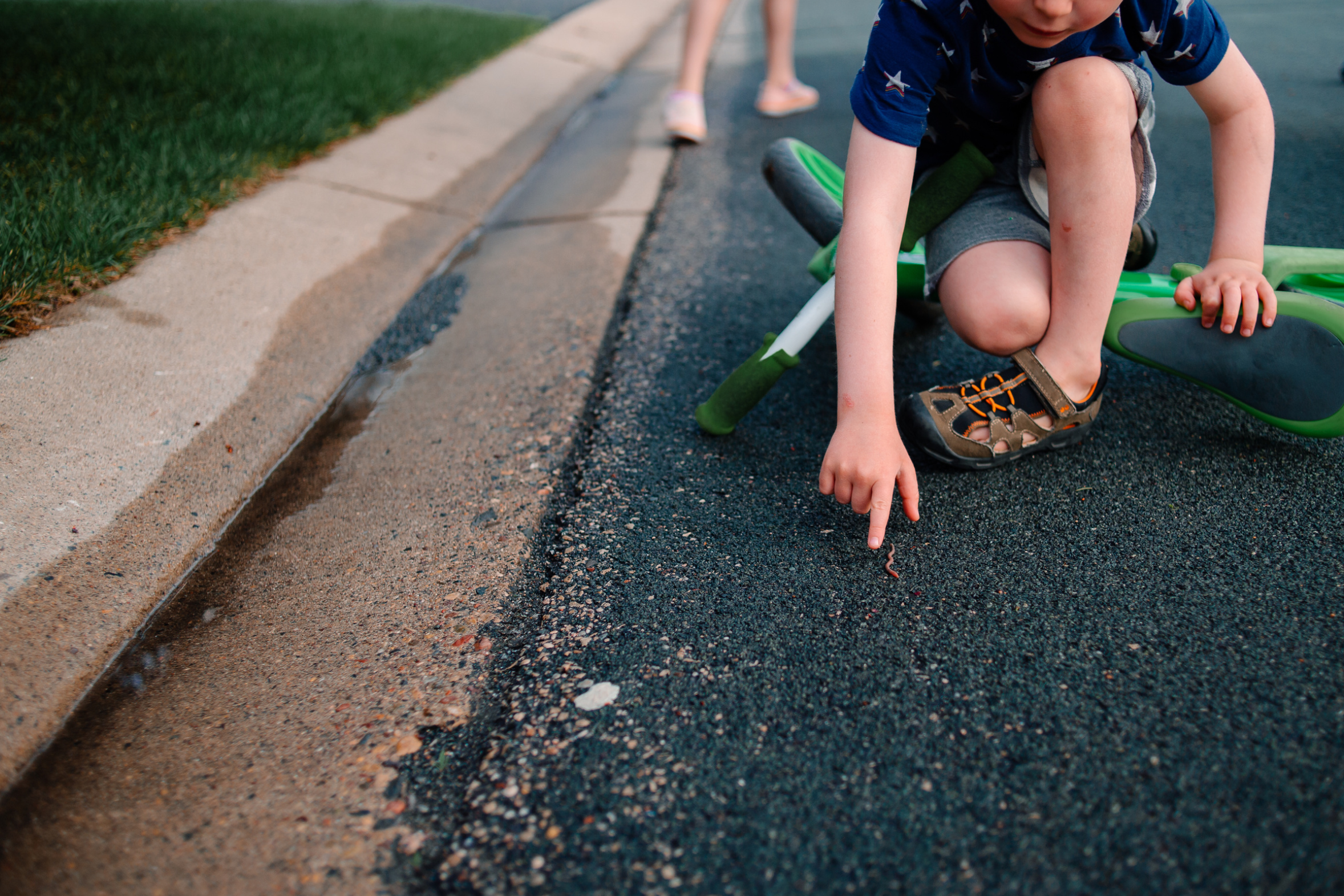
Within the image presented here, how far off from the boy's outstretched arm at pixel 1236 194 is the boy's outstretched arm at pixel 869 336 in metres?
0.53

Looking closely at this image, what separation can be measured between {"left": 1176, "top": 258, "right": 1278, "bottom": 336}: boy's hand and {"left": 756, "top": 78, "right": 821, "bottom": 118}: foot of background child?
2.42 meters

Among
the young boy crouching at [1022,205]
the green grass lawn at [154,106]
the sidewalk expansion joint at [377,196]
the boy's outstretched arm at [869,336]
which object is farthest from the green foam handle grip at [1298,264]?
the green grass lawn at [154,106]

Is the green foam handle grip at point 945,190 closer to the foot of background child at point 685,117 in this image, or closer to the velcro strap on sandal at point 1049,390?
the velcro strap on sandal at point 1049,390

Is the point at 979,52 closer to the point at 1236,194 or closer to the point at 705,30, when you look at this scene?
the point at 1236,194

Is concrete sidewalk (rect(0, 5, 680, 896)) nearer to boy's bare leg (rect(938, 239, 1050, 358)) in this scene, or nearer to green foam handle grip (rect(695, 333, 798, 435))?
green foam handle grip (rect(695, 333, 798, 435))

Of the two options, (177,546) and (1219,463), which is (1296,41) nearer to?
(1219,463)

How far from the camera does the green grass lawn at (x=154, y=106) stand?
174 centimetres

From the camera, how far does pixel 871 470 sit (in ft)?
3.55

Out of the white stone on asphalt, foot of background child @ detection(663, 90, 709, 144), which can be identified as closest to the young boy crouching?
the white stone on asphalt

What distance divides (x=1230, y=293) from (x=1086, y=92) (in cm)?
39

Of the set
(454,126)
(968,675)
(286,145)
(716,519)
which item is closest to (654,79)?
(454,126)

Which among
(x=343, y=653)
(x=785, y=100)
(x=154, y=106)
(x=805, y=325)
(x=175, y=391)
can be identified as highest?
(x=785, y=100)

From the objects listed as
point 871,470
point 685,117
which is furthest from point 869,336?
point 685,117

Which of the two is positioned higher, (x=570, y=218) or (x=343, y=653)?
(x=570, y=218)
